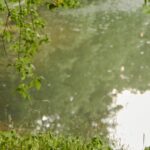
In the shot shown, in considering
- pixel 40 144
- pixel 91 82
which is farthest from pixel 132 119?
pixel 40 144

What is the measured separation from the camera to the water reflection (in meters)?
11.8

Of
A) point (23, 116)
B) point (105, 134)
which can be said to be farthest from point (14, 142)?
point (23, 116)

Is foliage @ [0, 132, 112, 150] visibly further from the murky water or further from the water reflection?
the water reflection

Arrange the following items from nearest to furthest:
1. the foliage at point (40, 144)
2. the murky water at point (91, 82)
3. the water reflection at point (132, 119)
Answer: the foliage at point (40, 144) < the water reflection at point (132, 119) < the murky water at point (91, 82)

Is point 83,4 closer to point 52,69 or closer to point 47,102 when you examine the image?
point 52,69

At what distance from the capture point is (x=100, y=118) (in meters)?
13.1

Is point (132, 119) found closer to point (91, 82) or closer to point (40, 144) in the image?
point (91, 82)

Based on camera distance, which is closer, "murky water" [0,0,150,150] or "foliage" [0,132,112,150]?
"foliage" [0,132,112,150]

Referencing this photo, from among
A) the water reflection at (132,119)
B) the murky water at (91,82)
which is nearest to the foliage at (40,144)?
the murky water at (91,82)

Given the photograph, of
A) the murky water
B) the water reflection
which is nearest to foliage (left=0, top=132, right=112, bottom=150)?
the murky water

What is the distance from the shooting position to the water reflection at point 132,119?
11812 millimetres

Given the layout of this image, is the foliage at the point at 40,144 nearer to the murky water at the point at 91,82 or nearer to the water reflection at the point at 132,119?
the murky water at the point at 91,82

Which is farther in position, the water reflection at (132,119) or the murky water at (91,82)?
the murky water at (91,82)

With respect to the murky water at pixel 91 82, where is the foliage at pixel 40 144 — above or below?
above
